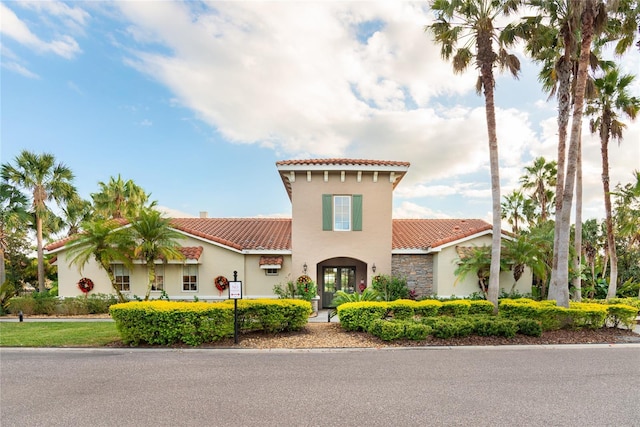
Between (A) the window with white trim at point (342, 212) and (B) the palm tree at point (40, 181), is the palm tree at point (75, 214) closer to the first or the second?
(B) the palm tree at point (40, 181)

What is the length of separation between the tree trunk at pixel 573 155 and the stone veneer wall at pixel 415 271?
4948 mm

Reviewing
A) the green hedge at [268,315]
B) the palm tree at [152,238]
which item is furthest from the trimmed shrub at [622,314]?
the palm tree at [152,238]

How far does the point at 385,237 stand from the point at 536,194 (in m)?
16.5

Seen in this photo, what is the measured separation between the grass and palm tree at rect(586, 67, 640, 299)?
21.3 metres

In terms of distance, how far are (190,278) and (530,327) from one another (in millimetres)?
14175

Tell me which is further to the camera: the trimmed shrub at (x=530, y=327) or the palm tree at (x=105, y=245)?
the palm tree at (x=105, y=245)

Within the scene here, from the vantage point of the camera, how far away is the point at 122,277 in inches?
587

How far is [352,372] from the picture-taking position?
255 inches

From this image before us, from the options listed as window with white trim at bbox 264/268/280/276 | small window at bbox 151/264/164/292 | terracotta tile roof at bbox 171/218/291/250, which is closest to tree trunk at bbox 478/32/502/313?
terracotta tile roof at bbox 171/218/291/250

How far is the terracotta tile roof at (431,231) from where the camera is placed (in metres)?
14.5

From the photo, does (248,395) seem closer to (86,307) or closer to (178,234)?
(178,234)

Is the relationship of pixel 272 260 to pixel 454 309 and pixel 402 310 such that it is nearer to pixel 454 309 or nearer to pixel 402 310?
pixel 402 310

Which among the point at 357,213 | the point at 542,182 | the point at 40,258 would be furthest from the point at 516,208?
the point at 40,258

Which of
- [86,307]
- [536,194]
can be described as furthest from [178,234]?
[536,194]
